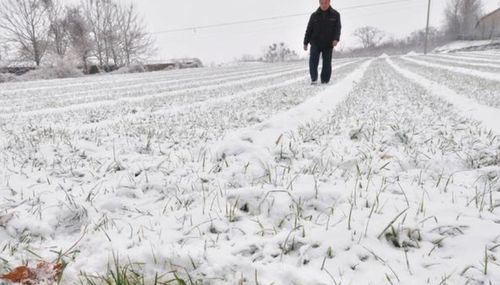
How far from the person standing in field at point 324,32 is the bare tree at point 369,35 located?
305 ft

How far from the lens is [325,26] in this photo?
7.41 metres

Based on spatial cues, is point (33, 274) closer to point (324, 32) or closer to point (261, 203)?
point (261, 203)

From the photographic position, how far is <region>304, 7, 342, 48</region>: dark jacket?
7.42 m

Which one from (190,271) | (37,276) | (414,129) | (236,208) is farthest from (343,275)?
(414,129)

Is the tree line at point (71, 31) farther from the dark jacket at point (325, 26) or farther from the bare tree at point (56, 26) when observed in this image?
the dark jacket at point (325, 26)

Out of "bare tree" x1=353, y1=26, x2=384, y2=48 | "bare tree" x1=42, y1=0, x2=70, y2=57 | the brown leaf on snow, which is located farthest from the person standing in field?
"bare tree" x1=353, y1=26, x2=384, y2=48

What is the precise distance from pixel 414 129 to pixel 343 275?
218 centimetres

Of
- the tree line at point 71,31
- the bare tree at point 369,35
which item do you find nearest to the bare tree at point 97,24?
the tree line at point 71,31

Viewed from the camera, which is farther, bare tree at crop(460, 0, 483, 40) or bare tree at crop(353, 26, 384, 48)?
bare tree at crop(353, 26, 384, 48)

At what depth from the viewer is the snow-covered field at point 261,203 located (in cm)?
125

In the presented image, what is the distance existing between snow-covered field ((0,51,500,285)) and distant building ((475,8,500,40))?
5911cm

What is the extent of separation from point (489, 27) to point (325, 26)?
7260 cm

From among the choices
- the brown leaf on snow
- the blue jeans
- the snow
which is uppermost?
the snow

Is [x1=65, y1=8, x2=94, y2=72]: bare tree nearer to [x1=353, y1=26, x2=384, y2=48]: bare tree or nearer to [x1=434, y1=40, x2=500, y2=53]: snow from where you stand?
[x1=434, y1=40, x2=500, y2=53]: snow
